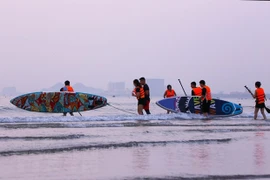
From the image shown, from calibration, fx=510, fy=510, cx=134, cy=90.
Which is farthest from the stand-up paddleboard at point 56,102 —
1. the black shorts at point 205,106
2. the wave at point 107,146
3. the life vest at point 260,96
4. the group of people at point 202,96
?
the wave at point 107,146

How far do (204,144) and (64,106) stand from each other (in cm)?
1171

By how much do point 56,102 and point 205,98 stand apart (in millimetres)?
6286

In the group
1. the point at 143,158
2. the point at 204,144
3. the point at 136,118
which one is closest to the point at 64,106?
the point at 136,118

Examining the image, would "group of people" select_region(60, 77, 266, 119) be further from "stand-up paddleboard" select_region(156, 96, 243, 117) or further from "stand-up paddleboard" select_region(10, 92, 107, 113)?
"stand-up paddleboard" select_region(10, 92, 107, 113)

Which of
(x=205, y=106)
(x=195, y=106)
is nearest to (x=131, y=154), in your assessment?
(x=205, y=106)

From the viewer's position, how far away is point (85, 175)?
6.97 meters

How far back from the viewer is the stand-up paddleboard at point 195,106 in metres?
21.0

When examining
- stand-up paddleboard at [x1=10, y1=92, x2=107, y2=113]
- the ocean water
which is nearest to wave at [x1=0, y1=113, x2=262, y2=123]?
stand-up paddleboard at [x1=10, y1=92, x2=107, y2=113]

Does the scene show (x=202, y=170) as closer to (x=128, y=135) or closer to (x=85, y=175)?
(x=85, y=175)

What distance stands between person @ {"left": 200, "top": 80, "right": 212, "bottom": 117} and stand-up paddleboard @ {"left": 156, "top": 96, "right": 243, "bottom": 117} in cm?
52

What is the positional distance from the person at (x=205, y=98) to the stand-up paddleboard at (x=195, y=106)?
52 cm

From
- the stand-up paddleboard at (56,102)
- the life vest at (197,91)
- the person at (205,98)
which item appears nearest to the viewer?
the person at (205,98)

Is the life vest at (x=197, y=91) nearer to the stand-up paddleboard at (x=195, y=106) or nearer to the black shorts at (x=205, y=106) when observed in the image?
the stand-up paddleboard at (x=195, y=106)

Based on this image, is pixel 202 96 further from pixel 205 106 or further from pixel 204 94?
pixel 205 106
